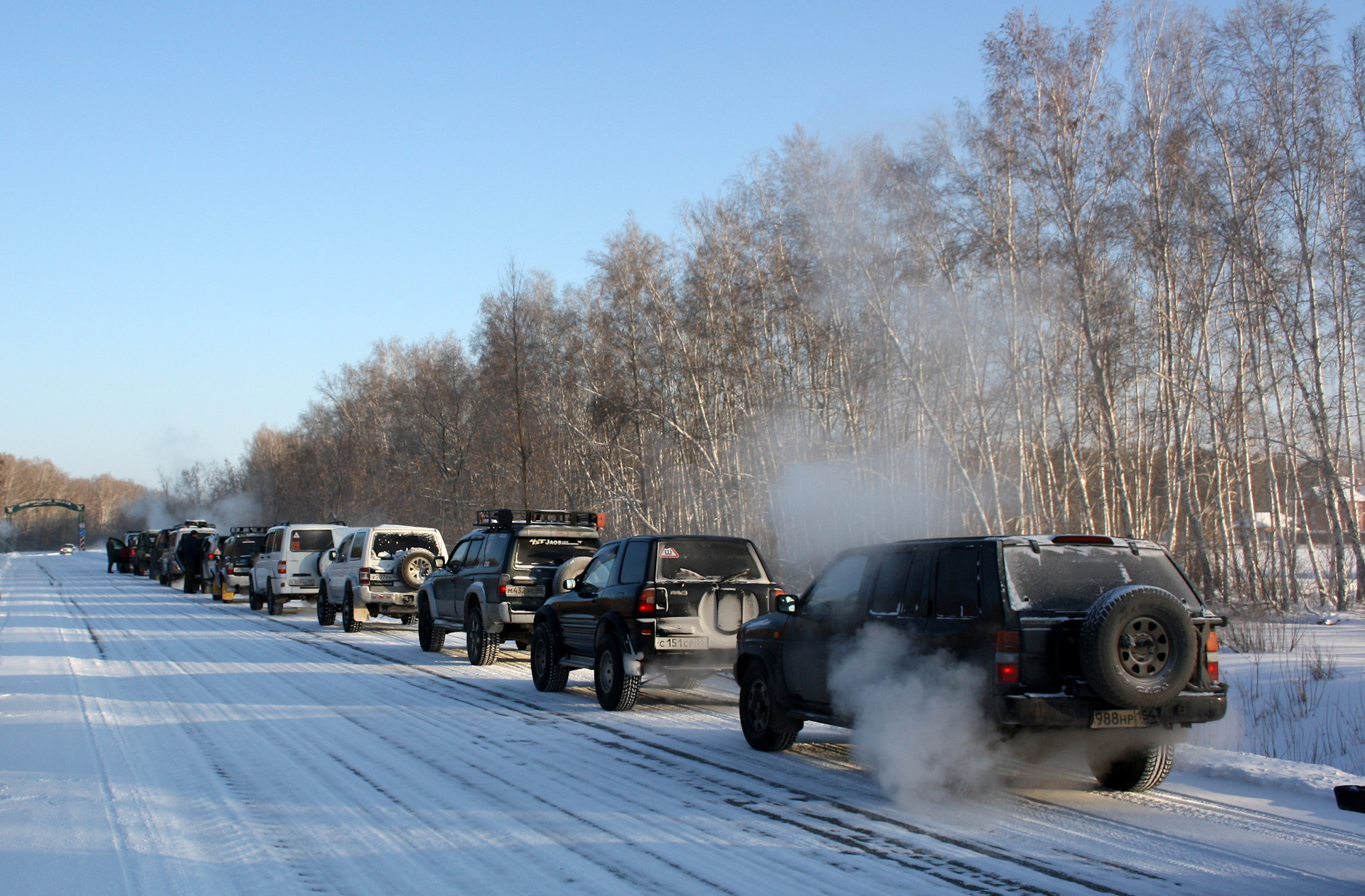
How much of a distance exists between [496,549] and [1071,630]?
10.4 meters

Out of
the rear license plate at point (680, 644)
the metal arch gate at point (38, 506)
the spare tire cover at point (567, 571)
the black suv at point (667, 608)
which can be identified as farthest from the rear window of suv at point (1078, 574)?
the metal arch gate at point (38, 506)

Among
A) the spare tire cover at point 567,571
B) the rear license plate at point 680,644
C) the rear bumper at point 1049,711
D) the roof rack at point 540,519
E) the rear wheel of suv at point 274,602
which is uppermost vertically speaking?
the roof rack at point 540,519

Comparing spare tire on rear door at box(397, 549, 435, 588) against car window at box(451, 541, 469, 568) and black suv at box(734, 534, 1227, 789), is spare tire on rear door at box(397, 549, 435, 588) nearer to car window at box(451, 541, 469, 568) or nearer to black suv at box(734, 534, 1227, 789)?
car window at box(451, 541, 469, 568)

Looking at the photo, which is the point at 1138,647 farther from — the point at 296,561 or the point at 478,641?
the point at 296,561

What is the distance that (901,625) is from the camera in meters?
7.20

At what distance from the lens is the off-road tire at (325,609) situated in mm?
22234

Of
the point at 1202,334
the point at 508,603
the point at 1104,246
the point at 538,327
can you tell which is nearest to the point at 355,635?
the point at 508,603

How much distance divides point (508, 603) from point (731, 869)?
9802 mm

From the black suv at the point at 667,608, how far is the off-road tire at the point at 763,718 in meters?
1.51

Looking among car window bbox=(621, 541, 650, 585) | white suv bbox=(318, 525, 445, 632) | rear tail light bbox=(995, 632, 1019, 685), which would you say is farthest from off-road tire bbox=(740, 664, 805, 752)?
white suv bbox=(318, 525, 445, 632)

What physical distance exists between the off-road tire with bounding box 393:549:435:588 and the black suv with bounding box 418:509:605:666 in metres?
3.22

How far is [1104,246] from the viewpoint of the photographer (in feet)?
78.6

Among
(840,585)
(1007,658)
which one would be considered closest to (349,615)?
(840,585)

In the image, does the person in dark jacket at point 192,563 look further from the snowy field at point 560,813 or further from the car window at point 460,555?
the snowy field at point 560,813
